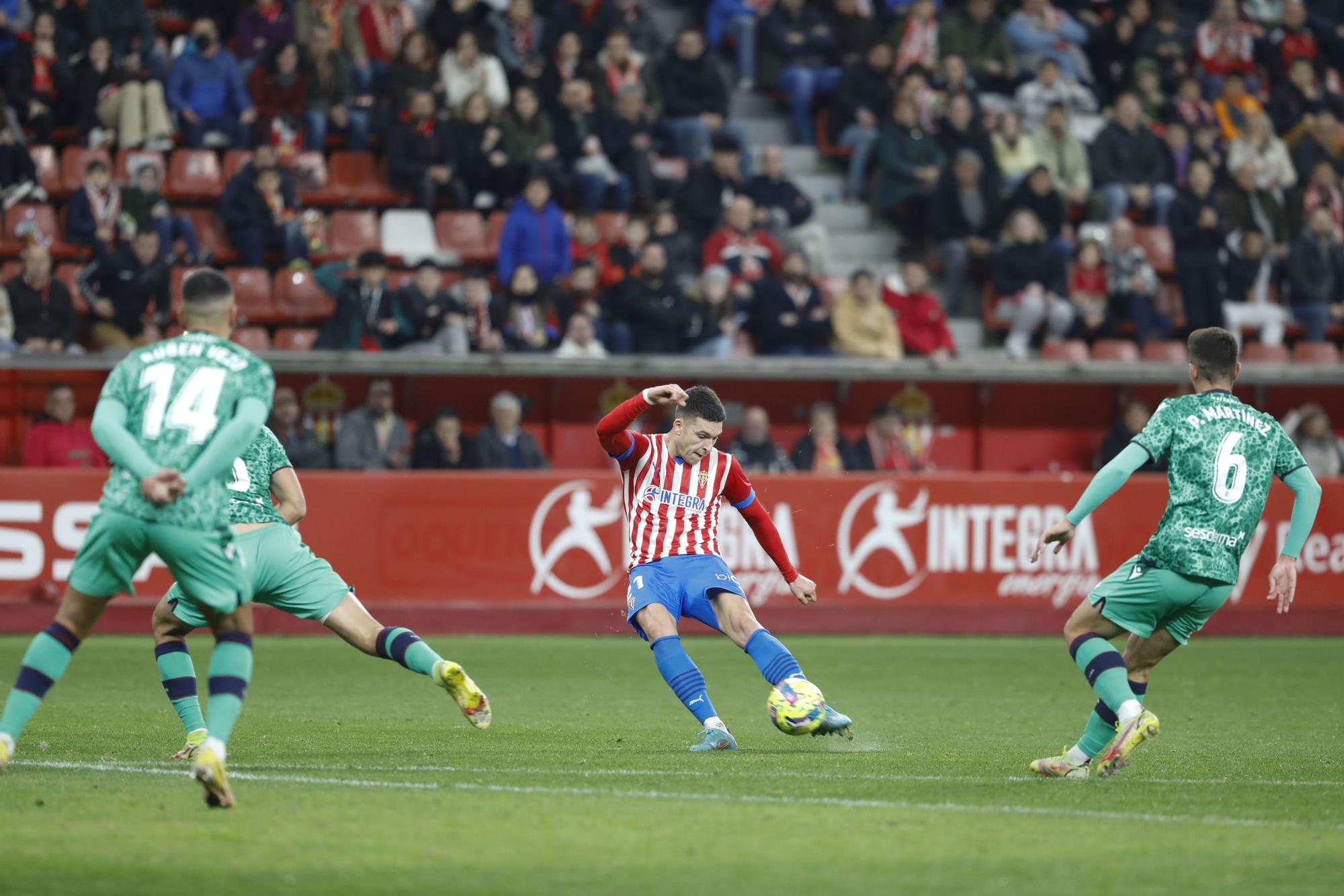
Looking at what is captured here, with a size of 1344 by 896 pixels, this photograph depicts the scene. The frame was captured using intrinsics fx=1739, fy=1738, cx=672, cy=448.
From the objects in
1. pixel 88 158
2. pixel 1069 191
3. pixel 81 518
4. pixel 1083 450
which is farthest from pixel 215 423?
pixel 1069 191

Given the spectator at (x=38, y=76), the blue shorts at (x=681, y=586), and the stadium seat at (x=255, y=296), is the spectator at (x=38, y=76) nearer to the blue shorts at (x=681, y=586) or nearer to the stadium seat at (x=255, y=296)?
the stadium seat at (x=255, y=296)

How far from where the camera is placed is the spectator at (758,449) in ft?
61.4

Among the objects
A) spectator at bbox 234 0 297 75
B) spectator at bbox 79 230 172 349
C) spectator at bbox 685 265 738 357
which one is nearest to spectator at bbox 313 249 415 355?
spectator at bbox 79 230 172 349

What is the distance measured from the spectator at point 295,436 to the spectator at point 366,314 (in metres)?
1.07

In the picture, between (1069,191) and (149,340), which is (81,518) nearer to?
(149,340)

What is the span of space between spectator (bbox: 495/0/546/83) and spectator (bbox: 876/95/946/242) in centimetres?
466

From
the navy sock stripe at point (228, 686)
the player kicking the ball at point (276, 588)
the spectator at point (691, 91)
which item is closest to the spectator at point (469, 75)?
the spectator at point (691, 91)

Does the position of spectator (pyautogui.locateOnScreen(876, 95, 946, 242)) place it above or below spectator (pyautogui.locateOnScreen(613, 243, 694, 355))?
above

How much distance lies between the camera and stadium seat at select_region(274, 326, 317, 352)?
1931 centimetres

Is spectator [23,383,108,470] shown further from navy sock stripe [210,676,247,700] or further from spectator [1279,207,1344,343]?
spectator [1279,207,1344,343]

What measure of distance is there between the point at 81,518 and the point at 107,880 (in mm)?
11340

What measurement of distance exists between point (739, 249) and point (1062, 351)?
4.25 meters

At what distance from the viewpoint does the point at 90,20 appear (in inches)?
805

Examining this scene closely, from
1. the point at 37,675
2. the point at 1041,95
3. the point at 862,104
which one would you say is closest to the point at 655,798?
the point at 37,675
